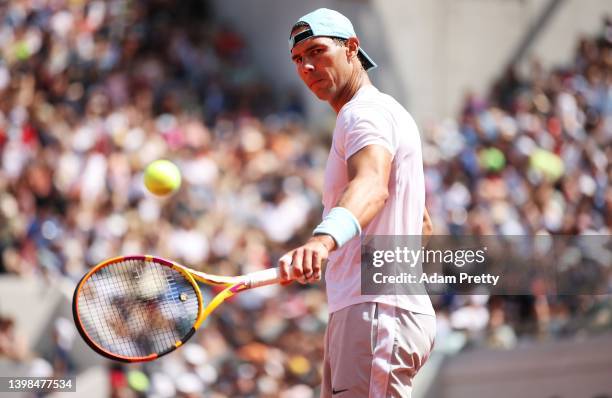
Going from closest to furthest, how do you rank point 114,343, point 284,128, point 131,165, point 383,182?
point 383,182, point 114,343, point 131,165, point 284,128

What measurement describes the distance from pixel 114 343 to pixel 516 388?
205 inches

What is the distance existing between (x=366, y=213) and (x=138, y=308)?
4.13 ft

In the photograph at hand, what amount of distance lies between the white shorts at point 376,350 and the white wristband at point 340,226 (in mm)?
404

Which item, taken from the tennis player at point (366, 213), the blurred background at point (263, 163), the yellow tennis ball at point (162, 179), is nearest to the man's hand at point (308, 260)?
the tennis player at point (366, 213)

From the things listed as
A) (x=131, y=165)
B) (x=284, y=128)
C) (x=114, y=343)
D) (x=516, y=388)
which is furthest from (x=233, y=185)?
(x=114, y=343)

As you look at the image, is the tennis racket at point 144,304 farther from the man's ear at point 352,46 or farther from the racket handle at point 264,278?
the man's ear at point 352,46

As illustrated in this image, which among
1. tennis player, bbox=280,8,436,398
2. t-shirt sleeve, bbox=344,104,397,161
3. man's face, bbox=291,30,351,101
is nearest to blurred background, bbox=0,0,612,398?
tennis player, bbox=280,8,436,398

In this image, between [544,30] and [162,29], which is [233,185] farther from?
[544,30]

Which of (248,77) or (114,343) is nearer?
(114,343)

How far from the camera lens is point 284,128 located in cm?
1443

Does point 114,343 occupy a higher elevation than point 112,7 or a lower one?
lower

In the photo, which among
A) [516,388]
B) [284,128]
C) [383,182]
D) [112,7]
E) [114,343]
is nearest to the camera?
[383,182]

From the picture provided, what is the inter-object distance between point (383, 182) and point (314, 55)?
2.29 ft

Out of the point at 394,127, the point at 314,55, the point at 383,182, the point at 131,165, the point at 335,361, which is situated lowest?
the point at 335,361
